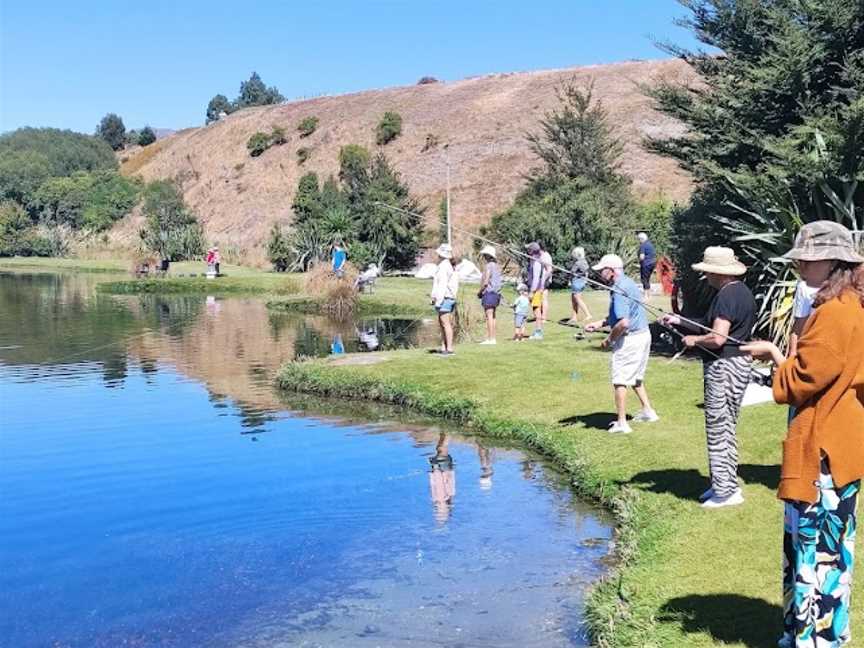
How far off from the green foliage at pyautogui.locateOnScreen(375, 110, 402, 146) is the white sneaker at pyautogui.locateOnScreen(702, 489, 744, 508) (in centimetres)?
7064

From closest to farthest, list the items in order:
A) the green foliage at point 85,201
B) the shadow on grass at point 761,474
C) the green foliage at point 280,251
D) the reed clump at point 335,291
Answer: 1. the shadow on grass at point 761,474
2. the reed clump at point 335,291
3. the green foliage at point 280,251
4. the green foliage at point 85,201

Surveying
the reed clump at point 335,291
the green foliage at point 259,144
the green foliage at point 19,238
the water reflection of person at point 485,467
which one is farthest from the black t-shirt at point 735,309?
the green foliage at point 259,144

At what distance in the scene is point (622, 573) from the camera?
703cm

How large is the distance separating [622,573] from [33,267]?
186ft

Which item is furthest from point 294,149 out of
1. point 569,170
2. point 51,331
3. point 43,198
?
point 51,331

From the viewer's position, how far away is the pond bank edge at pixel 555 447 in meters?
6.48

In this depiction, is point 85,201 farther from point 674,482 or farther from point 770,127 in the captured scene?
point 674,482

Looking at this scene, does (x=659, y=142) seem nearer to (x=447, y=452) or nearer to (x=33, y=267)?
(x=447, y=452)

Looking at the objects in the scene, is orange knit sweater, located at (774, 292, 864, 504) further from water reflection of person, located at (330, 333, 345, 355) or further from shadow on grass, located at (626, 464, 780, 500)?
A: water reflection of person, located at (330, 333, 345, 355)

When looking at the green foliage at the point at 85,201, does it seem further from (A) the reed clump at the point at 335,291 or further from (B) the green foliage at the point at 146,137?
(A) the reed clump at the point at 335,291

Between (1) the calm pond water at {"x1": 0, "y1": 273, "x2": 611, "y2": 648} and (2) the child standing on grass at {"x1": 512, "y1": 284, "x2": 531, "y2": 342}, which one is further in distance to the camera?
(2) the child standing on grass at {"x1": 512, "y1": 284, "x2": 531, "y2": 342}

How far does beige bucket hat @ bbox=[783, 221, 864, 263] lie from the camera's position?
189 inches

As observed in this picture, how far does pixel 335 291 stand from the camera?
1145 inches

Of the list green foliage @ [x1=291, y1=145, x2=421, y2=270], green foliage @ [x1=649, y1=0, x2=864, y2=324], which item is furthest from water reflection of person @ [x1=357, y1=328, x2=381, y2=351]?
green foliage @ [x1=291, y1=145, x2=421, y2=270]
